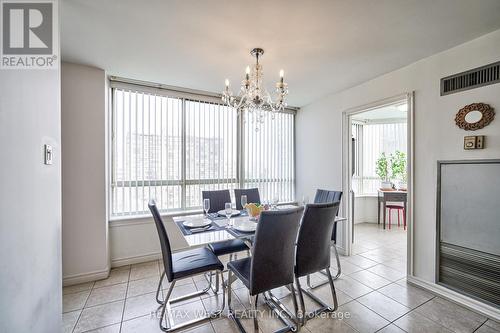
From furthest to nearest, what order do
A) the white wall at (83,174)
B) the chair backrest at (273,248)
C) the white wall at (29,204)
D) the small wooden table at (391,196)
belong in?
the small wooden table at (391,196) → the white wall at (83,174) → the chair backrest at (273,248) → the white wall at (29,204)

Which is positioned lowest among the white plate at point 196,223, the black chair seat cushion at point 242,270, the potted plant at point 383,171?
the black chair seat cushion at point 242,270

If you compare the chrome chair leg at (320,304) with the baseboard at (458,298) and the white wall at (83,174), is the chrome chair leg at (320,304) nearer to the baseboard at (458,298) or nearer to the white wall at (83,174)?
the baseboard at (458,298)

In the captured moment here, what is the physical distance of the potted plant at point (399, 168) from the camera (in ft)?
15.8

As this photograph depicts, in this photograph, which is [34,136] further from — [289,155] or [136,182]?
[289,155]

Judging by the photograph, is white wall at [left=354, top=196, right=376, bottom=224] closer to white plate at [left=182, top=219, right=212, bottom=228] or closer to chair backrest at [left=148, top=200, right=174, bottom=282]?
white plate at [left=182, top=219, right=212, bottom=228]

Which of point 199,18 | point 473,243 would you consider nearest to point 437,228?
point 473,243

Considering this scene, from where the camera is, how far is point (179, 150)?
3334 mm

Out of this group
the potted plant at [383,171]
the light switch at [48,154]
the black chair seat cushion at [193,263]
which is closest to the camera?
the light switch at [48,154]

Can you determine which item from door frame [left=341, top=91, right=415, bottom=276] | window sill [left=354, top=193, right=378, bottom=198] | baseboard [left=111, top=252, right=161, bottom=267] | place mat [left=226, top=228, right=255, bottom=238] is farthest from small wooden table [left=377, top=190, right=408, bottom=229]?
baseboard [left=111, top=252, right=161, bottom=267]

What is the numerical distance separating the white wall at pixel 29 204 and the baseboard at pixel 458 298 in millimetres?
3255

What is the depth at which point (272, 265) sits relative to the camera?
1594 millimetres

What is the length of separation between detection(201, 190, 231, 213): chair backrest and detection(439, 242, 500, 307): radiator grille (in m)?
2.51

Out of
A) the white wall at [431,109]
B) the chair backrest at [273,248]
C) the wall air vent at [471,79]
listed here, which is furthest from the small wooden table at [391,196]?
the chair backrest at [273,248]

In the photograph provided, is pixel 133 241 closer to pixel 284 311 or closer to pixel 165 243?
pixel 165 243
